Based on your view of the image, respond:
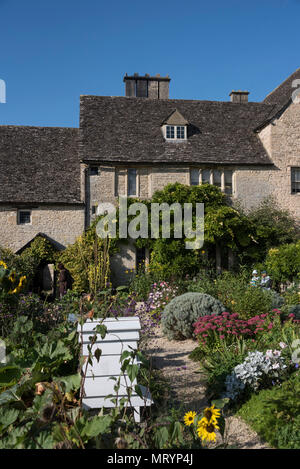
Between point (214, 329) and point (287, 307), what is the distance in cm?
292

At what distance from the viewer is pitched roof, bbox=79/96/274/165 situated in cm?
1539

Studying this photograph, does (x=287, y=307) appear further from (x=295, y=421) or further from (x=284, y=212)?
(x=284, y=212)

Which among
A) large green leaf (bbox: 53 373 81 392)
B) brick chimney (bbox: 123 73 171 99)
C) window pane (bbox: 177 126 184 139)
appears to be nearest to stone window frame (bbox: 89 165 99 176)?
window pane (bbox: 177 126 184 139)

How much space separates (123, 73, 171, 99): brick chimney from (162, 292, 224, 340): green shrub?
14.3 m

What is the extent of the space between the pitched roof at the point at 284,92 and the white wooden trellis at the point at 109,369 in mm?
14734

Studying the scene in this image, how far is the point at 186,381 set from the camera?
5.18 meters

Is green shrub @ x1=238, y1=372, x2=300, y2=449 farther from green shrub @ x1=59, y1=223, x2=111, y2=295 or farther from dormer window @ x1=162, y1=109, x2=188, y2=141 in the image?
dormer window @ x1=162, y1=109, x2=188, y2=141

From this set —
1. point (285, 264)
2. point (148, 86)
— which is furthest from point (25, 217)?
point (285, 264)

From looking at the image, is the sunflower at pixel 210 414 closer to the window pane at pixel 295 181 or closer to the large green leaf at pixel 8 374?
the large green leaf at pixel 8 374

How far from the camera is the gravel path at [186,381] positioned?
12.3 ft

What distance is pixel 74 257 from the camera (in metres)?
14.3

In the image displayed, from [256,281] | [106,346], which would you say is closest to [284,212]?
[256,281]

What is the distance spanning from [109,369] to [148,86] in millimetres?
17889

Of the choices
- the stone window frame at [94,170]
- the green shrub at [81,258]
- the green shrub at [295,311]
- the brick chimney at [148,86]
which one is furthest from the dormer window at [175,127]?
the green shrub at [295,311]
